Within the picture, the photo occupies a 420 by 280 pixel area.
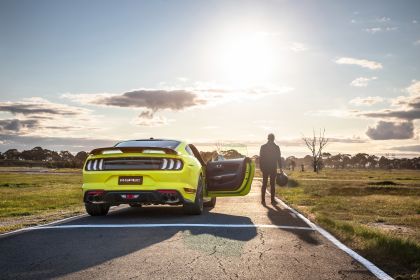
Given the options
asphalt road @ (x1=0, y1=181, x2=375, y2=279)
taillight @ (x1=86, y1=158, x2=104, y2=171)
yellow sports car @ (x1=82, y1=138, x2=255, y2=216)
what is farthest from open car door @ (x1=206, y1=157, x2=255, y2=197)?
taillight @ (x1=86, y1=158, x2=104, y2=171)

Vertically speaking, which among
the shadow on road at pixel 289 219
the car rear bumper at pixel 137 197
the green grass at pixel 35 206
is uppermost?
the car rear bumper at pixel 137 197

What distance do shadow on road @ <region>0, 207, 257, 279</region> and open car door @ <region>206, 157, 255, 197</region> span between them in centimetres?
200

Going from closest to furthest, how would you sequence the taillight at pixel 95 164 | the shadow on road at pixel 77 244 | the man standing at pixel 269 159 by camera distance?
the shadow on road at pixel 77 244, the taillight at pixel 95 164, the man standing at pixel 269 159

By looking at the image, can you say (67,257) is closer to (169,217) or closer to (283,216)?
(169,217)

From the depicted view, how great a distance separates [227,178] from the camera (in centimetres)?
1119

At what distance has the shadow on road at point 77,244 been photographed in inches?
190

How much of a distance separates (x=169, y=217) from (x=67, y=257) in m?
4.22

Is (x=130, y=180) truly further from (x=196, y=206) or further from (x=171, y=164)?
(x=196, y=206)

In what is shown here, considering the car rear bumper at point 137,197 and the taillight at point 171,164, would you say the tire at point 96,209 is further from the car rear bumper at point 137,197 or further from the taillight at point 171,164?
the taillight at point 171,164

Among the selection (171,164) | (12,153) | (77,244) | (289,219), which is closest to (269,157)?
(289,219)

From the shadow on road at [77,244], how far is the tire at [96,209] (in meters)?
0.69

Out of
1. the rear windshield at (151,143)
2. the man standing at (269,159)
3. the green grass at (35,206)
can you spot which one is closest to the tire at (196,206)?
the rear windshield at (151,143)

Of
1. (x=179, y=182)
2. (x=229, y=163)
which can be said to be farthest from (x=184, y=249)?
(x=229, y=163)

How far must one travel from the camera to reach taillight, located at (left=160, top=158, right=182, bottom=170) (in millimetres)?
9148
